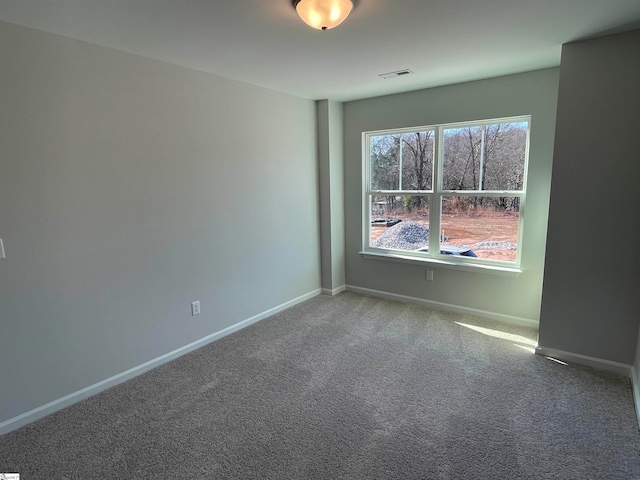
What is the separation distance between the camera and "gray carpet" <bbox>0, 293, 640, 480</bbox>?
1.81 metres

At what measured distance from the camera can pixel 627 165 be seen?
94.3 inches

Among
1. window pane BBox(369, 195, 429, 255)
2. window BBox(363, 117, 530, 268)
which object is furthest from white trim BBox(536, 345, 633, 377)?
window pane BBox(369, 195, 429, 255)

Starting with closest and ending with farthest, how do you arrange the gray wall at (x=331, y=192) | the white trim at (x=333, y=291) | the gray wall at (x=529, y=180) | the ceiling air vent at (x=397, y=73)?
1. the ceiling air vent at (x=397, y=73)
2. the gray wall at (x=529, y=180)
3. the gray wall at (x=331, y=192)
4. the white trim at (x=333, y=291)

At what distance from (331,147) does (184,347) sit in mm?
2712

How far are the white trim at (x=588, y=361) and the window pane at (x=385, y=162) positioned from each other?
7.31ft

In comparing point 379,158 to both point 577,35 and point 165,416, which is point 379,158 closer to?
point 577,35

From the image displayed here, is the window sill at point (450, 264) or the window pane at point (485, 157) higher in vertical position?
the window pane at point (485, 157)

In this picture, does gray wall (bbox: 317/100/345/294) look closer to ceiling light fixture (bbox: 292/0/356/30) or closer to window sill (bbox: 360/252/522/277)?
window sill (bbox: 360/252/522/277)

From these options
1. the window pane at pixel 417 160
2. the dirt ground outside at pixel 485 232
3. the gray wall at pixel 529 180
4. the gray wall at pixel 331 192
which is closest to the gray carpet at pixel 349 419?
the gray wall at pixel 529 180

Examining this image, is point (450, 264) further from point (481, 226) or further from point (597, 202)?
point (597, 202)

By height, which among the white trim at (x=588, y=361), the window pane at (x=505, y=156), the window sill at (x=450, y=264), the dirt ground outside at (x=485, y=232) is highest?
the window pane at (x=505, y=156)

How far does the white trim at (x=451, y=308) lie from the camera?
11.3ft

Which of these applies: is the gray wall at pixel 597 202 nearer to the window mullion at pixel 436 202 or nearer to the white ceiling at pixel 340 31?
the white ceiling at pixel 340 31

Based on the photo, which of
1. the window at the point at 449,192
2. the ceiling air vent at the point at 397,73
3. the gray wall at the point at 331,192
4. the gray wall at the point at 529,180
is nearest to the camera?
the ceiling air vent at the point at 397,73
